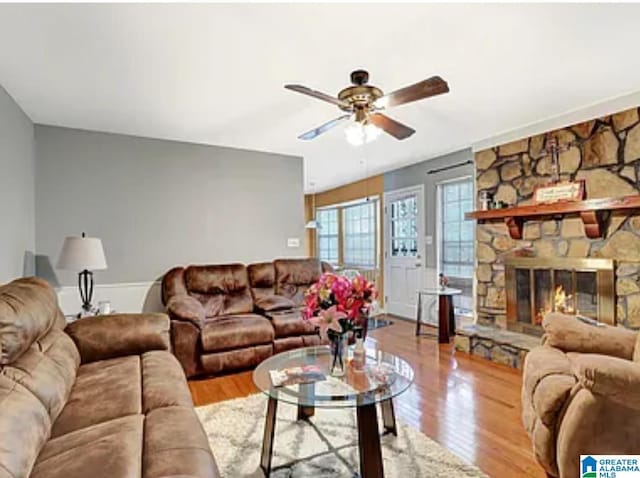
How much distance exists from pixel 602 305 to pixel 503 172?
167 centimetres

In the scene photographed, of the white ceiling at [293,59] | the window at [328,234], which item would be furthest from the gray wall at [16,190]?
the window at [328,234]

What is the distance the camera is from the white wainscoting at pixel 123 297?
150 inches

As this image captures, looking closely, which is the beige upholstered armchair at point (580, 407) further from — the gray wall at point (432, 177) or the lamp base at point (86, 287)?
the lamp base at point (86, 287)

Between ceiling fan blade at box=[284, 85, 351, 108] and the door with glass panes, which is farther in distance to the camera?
the door with glass panes

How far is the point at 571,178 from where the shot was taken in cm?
359

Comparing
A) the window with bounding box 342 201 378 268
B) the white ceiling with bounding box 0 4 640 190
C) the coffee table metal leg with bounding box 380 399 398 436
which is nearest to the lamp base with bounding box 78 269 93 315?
the white ceiling with bounding box 0 4 640 190

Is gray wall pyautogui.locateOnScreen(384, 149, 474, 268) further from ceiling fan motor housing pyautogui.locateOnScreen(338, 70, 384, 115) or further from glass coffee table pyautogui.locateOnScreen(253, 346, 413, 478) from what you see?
glass coffee table pyautogui.locateOnScreen(253, 346, 413, 478)

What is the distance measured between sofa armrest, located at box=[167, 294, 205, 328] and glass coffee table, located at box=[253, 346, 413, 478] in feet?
4.15

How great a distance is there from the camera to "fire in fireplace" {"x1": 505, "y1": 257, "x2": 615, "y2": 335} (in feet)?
10.8

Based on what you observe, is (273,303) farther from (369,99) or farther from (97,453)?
(97,453)

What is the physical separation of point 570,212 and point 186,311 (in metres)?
3.61

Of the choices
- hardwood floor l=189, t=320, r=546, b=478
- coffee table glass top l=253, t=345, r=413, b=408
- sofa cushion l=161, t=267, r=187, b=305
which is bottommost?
hardwood floor l=189, t=320, r=546, b=478

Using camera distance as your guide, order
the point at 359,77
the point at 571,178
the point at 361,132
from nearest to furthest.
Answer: the point at 359,77 < the point at 361,132 < the point at 571,178

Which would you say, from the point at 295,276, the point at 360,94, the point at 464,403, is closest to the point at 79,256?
the point at 295,276
